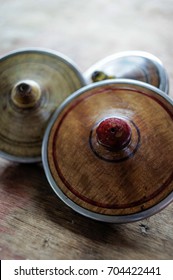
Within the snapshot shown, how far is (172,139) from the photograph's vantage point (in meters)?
0.98

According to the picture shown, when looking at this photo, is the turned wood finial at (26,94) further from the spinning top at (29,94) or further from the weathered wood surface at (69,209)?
the weathered wood surface at (69,209)

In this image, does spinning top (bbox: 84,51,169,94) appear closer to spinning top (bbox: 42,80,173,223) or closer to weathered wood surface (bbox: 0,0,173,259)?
spinning top (bbox: 42,80,173,223)

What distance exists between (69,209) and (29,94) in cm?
41

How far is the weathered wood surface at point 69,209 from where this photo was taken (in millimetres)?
966

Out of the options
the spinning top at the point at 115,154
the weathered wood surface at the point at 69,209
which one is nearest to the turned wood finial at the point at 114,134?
the spinning top at the point at 115,154

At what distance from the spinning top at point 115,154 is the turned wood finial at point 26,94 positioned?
0.14 meters

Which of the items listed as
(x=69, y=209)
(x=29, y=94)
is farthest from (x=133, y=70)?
(x=69, y=209)

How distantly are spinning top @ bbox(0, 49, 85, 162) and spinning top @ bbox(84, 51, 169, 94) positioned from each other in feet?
0.43

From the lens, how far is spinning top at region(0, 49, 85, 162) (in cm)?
→ 117

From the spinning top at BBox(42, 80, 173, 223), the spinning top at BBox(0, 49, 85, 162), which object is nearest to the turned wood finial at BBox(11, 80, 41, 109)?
the spinning top at BBox(0, 49, 85, 162)

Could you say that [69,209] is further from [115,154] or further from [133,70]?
[133,70]
